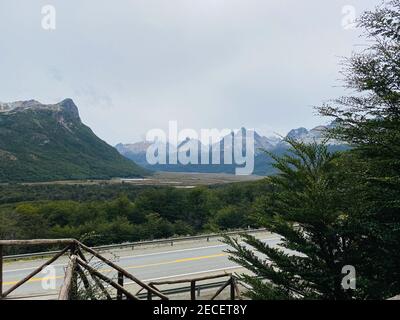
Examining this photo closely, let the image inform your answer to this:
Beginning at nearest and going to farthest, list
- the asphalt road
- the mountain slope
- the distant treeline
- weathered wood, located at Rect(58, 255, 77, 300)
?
weathered wood, located at Rect(58, 255, 77, 300)
the asphalt road
the distant treeline
the mountain slope

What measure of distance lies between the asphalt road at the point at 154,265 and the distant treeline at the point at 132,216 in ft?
10.6

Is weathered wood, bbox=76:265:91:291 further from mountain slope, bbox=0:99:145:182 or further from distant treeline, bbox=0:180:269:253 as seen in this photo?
mountain slope, bbox=0:99:145:182

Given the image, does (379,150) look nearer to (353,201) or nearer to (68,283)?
(353,201)

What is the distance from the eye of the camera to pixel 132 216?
1547 inches

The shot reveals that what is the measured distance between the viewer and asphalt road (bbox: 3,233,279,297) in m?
15.3

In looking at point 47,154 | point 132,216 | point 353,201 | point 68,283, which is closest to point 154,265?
point 353,201

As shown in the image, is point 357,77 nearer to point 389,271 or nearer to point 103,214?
point 389,271

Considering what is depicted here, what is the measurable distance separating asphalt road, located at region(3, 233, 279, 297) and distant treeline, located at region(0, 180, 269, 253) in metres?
3.24

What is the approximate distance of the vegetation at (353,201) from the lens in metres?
7.51

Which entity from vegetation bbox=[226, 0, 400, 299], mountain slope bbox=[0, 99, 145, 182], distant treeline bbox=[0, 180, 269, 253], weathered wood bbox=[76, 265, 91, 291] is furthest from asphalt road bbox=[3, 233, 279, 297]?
mountain slope bbox=[0, 99, 145, 182]

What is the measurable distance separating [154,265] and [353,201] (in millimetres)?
12999

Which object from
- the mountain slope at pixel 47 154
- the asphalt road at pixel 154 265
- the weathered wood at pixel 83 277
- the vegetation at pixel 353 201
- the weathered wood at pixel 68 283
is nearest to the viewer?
the weathered wood at pixel 68 283

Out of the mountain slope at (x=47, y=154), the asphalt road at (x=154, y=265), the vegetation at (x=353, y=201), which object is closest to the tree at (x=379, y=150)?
the vegetation at (x=353, y=201)

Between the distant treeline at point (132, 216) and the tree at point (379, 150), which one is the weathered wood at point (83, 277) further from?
the distant treeline at point (132, 216)
